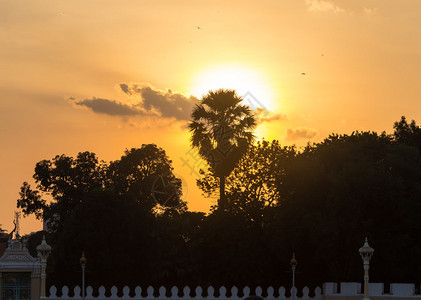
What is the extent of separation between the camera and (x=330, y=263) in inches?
1839

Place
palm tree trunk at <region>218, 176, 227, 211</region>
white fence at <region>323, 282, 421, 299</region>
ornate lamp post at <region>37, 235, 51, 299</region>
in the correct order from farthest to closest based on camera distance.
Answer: palm tree trunk at <region>218, 176, 227, 211</region> < white fence at <region>323, 282, 421, 299</region> < ornate lamp post at <region>37, 235, 51, 299</region>

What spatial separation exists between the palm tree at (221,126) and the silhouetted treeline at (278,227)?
1.38 meters

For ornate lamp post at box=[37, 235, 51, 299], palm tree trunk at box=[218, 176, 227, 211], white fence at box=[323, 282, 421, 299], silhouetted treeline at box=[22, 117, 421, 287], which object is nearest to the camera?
ornate lamp post at box=[37, 235, 51, 299]

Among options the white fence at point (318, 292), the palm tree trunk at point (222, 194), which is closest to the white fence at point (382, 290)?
the white fence at point (318, 292)

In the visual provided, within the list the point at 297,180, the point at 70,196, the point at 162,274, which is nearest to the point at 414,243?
the point at 297,180

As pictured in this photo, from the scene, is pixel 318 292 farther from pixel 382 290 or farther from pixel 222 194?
pixel 222 194

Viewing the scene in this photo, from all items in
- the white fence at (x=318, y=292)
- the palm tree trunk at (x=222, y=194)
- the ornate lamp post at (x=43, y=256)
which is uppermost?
the palm tree trunk at (x=222, y=194)

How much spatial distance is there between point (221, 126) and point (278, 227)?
12544mm

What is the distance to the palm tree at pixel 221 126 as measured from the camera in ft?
198

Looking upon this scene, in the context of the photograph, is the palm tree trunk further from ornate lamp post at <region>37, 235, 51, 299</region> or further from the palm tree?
ornate lamp post at <region>37, 235, 51, 299</region>

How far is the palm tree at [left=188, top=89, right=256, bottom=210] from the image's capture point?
2372 inches

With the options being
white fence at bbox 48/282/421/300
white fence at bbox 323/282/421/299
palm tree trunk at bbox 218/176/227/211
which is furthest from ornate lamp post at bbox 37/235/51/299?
palm tree trunk at bbox 218/176/227/211

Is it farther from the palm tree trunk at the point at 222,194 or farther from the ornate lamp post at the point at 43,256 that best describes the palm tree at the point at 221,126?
the ornate lamp post at the point at 43,256

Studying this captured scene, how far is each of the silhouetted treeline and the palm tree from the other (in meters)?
1.38
